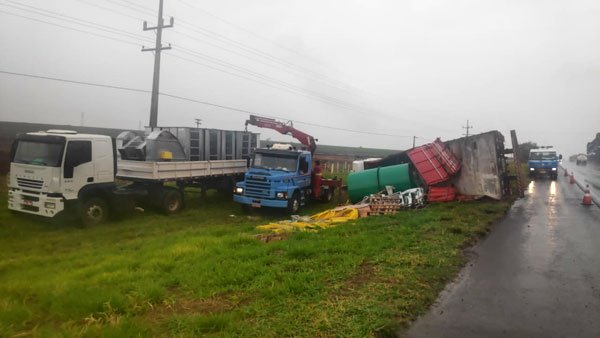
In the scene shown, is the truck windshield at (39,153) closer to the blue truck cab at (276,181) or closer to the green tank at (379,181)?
the blue truck cab at (276,181)

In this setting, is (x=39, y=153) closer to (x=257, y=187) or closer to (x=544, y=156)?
(x=257, y=187)

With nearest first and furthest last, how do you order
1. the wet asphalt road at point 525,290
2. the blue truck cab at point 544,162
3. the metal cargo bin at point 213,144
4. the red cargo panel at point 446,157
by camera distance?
the wet asphalt road at point 525,290
the metal cargo bin at point 213,144
the red cargo panel at point 446,157
the blue truck cab at point 544,162

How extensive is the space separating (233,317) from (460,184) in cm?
1417

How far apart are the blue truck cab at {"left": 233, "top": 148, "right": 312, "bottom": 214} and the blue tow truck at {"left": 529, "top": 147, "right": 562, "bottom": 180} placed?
79.1ft

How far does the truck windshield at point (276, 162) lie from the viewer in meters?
14.3

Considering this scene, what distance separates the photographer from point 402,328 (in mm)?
4195

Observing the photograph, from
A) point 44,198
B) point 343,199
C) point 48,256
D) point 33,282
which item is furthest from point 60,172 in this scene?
point 343,199

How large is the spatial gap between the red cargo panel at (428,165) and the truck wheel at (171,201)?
9846 mm

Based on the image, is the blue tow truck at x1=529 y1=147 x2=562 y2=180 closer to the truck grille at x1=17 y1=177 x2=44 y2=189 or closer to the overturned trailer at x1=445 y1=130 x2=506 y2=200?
the overturned trailer at x1=445 y1=130 x2=506 y2=200

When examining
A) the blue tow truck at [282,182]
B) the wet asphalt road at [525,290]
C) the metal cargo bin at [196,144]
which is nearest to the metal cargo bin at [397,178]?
the blue tow truck at [282,182]

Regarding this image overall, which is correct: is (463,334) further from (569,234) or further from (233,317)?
(569,234)

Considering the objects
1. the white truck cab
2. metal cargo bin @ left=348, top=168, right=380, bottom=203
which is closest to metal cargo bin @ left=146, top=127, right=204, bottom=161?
the white truck cab

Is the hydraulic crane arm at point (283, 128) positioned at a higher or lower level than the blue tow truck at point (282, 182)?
higher

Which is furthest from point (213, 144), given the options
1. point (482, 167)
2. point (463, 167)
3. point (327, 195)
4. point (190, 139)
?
point (482, 167)
